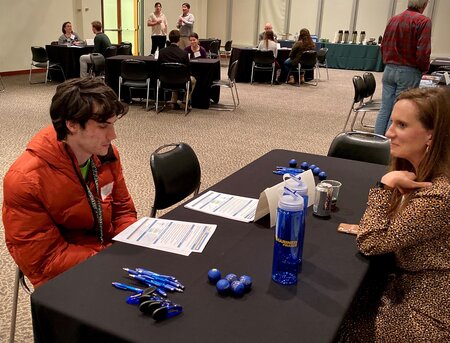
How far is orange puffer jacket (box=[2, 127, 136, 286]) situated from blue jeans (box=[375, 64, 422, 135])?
3.81 meters

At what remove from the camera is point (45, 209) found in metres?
1.52

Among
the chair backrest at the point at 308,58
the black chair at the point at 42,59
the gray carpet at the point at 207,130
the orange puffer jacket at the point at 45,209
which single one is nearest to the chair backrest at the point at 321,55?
the chair backrest at the point at 308,58

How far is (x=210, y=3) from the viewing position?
15742mm

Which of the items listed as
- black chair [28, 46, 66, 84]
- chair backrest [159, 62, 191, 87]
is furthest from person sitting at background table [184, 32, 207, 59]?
black chair [28, 46, 66, 84]

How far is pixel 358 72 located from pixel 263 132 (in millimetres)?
8027

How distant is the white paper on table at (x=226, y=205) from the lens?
167 centimetres

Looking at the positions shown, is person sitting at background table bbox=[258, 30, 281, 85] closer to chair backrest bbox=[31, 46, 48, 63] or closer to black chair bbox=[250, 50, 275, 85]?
black chair bbox=[250, 50, 275, 85]

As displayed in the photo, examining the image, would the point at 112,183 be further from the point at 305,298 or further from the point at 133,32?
the point at 133,32

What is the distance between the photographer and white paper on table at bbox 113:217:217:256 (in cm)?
142

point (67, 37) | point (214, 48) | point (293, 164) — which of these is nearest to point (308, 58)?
point (214, 48)

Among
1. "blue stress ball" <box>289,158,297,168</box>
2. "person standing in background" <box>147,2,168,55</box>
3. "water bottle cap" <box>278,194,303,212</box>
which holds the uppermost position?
"person standing in background" <box>147,2,168,55</box>

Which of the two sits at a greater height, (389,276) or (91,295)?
(91,295)

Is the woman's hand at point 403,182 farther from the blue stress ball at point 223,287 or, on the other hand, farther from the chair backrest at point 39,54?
the chair backrest at point 39,54

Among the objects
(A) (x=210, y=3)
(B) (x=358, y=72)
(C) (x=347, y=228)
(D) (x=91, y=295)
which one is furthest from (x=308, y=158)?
(A) (x=210, y=3)
